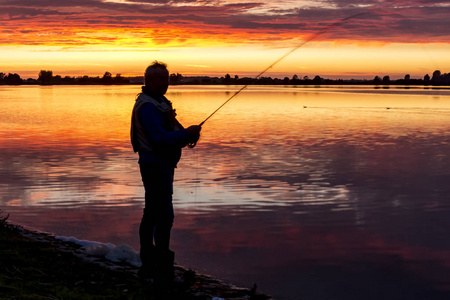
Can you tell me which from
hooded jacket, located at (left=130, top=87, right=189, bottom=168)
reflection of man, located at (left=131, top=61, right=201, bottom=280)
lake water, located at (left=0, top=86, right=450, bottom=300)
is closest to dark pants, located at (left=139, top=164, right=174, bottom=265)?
reflection of man, located at (left=131, top=61, right=201, bottom=280)

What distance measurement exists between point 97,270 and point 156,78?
2352mm

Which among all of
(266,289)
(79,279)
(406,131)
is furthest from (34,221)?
(406,131)

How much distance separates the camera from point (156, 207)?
239 inches

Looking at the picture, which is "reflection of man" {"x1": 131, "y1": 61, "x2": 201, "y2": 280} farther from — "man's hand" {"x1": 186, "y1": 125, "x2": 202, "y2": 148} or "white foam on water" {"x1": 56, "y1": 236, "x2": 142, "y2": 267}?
"white foam on water" {"x1": 56, "y1": 236, "x2": 142, "y2": 267}

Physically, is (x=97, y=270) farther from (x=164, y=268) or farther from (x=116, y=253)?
(x=164, y=268)

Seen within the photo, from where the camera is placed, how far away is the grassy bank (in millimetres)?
5672

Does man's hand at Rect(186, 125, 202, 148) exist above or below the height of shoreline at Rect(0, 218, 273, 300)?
above

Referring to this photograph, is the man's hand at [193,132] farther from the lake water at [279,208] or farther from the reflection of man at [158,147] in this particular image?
the lake water at [279,208]

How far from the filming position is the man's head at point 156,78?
5.97 metres

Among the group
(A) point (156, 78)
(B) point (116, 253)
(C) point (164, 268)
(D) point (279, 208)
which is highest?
(A) point (156, 78)

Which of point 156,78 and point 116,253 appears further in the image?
point 116,253

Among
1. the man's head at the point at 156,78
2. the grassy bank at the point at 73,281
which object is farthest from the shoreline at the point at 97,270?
the man's head at the point at 156,78

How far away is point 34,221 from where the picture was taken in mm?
10102

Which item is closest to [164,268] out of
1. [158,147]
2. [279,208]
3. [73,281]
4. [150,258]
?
[150,258]
